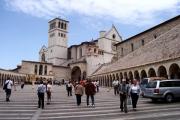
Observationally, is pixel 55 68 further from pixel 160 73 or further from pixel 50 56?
pixel 160 73

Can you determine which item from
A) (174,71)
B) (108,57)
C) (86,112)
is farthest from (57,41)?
(86,112)

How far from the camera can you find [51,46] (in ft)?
306

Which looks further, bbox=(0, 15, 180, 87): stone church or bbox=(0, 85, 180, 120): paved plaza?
bbox=(0, 15, 180, 87): stone church

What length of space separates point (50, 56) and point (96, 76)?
3442 centimetres

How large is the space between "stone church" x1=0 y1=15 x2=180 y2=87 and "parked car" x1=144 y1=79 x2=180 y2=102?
32.5 ft

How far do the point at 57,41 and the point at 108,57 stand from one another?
73.1 feet

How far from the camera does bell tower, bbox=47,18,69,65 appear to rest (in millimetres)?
91625

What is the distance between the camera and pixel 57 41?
302 ft

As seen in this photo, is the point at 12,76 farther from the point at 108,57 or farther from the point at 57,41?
the point at 57,41

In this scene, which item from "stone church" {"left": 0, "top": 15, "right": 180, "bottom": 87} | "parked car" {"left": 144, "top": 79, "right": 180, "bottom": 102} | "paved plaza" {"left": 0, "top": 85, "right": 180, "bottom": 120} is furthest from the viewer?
"stone church" {"left": 0, "top": 15, "right": 180, "bottom": 87}

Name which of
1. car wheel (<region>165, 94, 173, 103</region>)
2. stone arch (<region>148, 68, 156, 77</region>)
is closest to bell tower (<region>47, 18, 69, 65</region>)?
stone arch (<region>148, 68, 156, 77</region>)

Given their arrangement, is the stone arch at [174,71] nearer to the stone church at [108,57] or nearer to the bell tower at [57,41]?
the stone church at [108,57]

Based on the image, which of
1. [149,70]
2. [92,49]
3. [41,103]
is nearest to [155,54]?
[149,70]

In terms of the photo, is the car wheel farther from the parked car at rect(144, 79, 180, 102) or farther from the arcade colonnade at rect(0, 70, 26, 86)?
the arcade colonnade at rect(0, 70, 26, 86)
